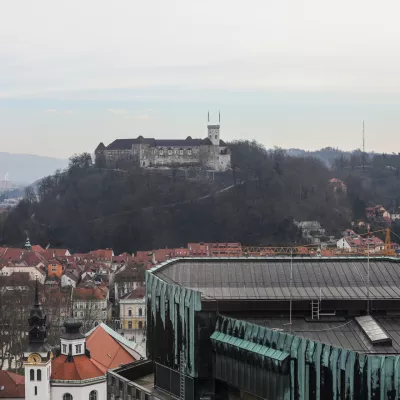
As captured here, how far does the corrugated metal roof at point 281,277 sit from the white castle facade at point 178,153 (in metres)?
97.6

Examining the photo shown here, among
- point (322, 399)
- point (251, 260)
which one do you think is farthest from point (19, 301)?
point (322, 399)

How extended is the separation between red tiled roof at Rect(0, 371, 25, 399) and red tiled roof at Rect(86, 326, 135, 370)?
134 inches

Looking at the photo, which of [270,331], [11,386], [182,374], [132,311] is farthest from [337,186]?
[270,331]

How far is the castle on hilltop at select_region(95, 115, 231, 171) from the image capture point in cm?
12688

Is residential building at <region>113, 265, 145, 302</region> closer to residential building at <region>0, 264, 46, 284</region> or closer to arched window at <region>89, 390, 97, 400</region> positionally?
residential building at <region>0, 264, 46, 284</region>

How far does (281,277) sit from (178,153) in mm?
101203

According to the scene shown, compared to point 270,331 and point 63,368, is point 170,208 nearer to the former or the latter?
point 63,368

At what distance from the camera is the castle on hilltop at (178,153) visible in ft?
416

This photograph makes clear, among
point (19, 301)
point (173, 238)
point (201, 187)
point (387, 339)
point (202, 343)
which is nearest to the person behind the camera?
point (387, 339)

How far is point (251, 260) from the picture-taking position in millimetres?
28297

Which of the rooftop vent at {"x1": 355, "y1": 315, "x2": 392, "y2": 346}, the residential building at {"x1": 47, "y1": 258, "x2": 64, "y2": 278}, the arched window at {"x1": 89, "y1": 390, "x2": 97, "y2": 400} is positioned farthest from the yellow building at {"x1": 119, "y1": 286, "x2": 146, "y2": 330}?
the rooftop vent at {"x1": 355, "y1": 315, "x2": 392, "y2": 346}

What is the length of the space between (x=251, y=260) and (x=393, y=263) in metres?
4.35

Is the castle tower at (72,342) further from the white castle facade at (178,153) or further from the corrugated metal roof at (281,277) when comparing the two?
the white castle facade at (178,153)

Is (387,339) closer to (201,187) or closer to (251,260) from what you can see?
(251,260)
